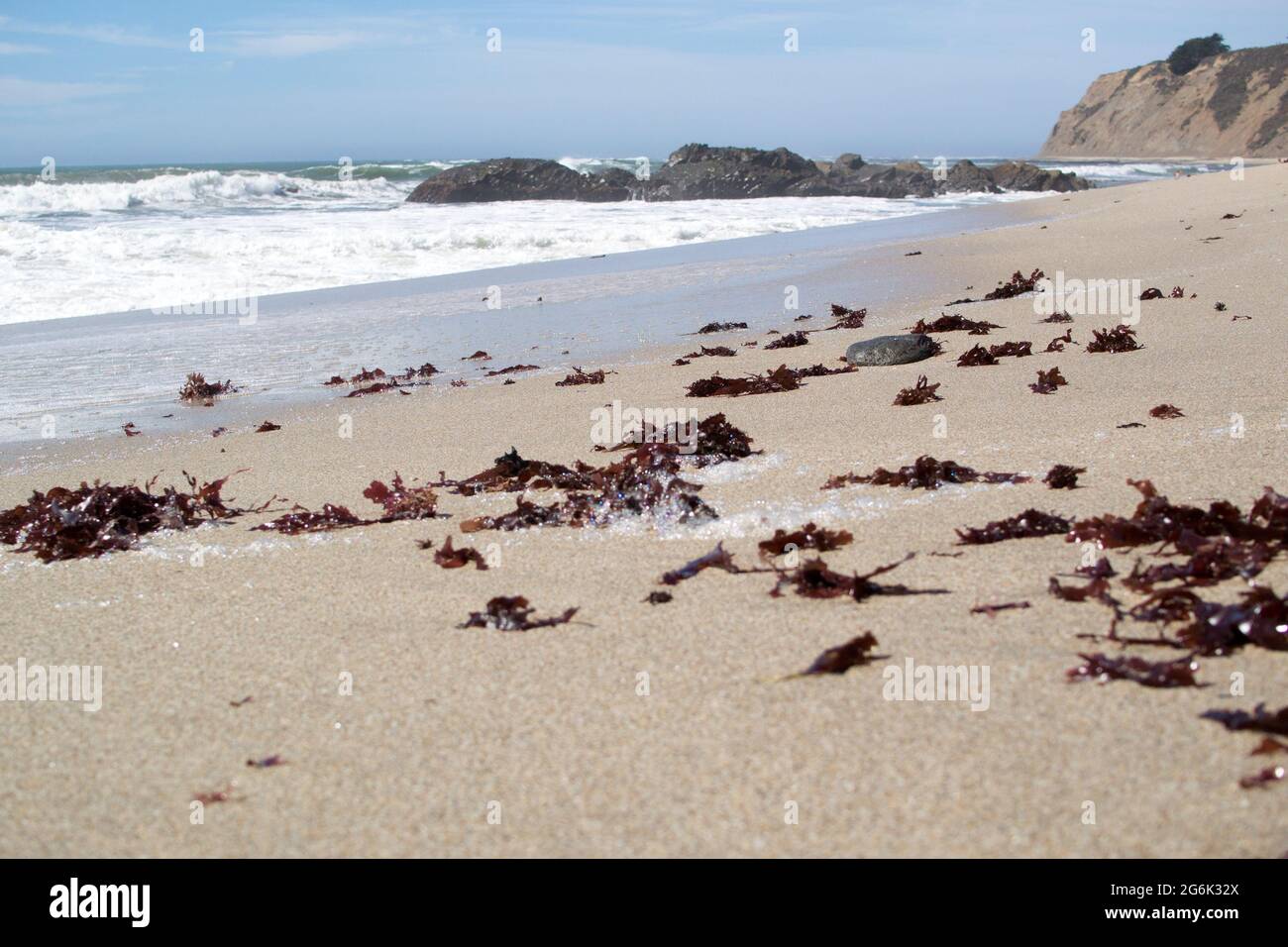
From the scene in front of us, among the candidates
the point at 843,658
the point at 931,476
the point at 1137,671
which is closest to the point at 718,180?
the point at 931,476


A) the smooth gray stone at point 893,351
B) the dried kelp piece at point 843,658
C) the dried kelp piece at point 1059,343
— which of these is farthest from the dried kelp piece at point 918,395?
the dried kelp piece at point 843,658

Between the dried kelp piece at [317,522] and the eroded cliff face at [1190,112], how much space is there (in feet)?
202

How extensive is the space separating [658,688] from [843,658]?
0.44 m

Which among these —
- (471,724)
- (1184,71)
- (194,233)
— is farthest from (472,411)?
(1184,71)

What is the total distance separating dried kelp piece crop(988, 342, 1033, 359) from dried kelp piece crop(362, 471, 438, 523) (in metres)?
3.78

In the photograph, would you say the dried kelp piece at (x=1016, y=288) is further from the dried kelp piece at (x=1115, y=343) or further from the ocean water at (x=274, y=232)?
the ocean water at (x=274, y=232)

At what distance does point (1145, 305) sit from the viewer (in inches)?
308

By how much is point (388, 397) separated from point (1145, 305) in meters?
5.48

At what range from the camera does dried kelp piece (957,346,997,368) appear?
639 centimetres

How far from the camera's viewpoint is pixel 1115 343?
6.30 m

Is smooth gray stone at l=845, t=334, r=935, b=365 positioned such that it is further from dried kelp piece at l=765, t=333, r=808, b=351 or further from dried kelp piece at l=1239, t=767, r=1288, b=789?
dried kelp piece at l=1239, t=767, r=1288, b=789

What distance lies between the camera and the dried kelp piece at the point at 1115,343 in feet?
20.5

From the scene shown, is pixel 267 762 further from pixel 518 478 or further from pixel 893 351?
pixel 893 351

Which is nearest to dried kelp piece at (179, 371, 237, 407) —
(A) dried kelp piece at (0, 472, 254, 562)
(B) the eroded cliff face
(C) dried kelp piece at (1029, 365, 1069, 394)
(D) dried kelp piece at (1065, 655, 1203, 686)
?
(A) dried kelp piece at (0, 472, 254, 562)
